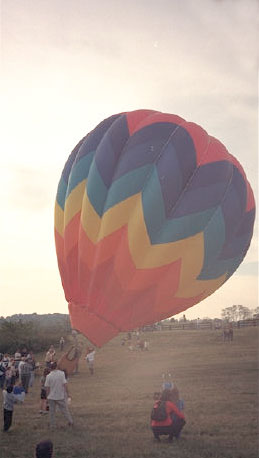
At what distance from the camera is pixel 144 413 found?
13070 mm

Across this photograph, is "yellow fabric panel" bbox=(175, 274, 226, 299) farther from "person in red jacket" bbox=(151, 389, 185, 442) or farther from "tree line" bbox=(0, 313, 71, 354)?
"tree line" bbox=(0, 313, 71, 354)

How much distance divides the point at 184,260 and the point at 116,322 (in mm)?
2524

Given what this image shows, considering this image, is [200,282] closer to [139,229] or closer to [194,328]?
[139,229]

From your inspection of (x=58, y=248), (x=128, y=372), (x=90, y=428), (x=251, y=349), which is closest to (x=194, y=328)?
(x=251, y=349)

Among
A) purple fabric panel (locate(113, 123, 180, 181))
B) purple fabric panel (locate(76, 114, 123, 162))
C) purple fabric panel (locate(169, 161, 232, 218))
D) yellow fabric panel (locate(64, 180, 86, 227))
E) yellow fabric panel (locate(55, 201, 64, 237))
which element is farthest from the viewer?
yellow fabric panel (locate(55, 201, 64, 237))

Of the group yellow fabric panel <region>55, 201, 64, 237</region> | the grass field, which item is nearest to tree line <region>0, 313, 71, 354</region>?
the grass field

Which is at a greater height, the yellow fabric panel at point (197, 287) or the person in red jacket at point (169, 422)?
the yellow fabric panel at point (197, 287)

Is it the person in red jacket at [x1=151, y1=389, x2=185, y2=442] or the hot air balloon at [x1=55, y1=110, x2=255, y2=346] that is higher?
the hot air balloon at [x1=55, y1=110, x2=255, y2=346]

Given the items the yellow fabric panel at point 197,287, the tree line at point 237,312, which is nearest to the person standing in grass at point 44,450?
the yellow fabric panel at point 197,287

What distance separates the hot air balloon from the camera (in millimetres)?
13578

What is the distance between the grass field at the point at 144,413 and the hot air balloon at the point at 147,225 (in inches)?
100

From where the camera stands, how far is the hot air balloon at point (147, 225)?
44.5 feet

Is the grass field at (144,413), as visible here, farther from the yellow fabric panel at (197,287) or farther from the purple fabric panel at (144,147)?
the purple fabric panel at (144,147)

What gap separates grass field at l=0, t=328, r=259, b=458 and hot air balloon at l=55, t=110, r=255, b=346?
2.55 m
